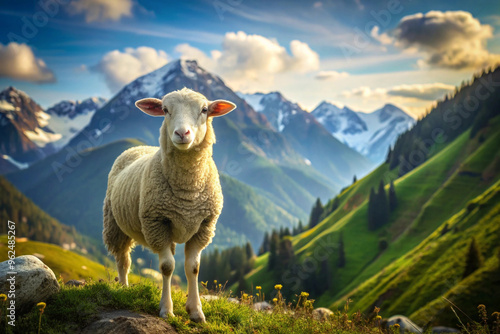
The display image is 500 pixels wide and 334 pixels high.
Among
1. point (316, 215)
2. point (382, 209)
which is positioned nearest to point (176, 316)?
point (382, 209)

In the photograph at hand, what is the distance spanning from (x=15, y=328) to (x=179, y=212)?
377cm

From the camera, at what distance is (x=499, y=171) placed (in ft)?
424

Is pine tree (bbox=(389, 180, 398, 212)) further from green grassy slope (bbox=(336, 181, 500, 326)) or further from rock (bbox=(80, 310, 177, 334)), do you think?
rock (bbox=(80, 310, 177, 334))

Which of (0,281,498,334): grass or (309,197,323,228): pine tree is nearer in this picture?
(0,281,498,334): grass

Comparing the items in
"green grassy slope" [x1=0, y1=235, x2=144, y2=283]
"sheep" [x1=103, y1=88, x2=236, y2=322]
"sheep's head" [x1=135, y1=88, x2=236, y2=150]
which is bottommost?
"green grassy slope" [x1=0, y1=235, x2=144, y2=283]

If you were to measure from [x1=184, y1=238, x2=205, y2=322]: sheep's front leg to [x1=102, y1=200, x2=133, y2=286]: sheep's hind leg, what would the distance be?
323cm

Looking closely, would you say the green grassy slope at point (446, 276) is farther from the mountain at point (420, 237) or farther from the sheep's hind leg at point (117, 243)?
the sheep's hind leg at point (117, 243)

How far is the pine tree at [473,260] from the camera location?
3012 inches

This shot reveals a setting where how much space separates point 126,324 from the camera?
673 cm

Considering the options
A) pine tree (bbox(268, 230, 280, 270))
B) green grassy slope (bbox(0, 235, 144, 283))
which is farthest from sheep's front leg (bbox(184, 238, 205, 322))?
pine tree (bbox(268, 230, 280, 270))

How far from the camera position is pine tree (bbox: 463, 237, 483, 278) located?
76.5 metres

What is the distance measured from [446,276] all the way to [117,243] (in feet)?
293

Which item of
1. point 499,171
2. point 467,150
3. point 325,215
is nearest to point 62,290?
point 499,171

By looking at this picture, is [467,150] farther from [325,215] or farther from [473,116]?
[325,215]
